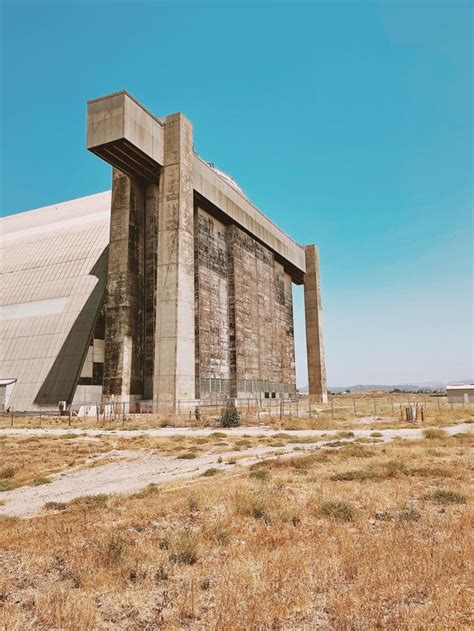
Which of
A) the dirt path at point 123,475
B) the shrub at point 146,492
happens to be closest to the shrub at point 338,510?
the shrub at point 146,492

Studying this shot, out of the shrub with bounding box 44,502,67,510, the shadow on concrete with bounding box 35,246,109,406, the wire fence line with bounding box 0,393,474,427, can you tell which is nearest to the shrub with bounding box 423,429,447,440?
the wire fence line with bounding box 0,393,474,427

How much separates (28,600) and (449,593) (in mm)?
5427

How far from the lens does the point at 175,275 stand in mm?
40250

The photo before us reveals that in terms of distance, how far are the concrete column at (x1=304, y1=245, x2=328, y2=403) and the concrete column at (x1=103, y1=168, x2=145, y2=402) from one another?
3803 cm

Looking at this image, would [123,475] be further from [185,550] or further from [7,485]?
[185,550]

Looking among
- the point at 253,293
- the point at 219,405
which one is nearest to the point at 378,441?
the point at 219,405

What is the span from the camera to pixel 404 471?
13.4m

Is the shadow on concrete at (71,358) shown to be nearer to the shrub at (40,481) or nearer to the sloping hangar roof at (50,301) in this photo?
the sloping hangar roof at (50,301)

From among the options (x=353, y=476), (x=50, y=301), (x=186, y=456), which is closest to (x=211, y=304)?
(x=50, y=301)

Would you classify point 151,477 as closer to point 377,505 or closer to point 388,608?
point 377,505

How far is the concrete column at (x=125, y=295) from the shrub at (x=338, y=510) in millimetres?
33646

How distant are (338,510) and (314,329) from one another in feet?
222

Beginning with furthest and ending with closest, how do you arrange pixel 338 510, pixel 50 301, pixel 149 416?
pixel 50 301, pixel 149 416, pixel 338 510

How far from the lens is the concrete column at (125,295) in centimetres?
4194
